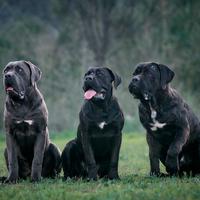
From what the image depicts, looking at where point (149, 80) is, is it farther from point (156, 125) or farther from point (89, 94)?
point (89, 94)

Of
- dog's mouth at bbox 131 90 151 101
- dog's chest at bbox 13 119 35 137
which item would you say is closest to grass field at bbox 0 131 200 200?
dog's chest at bbox 13 119 35 137

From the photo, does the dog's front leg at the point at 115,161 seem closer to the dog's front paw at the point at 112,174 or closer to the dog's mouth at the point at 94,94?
the dog's front paw at the point at 112,174

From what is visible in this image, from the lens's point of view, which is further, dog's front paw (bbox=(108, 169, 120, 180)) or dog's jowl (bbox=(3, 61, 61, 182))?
dog's front paw (bbox=(108, 169, 120, 180))

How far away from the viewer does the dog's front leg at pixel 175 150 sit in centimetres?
889

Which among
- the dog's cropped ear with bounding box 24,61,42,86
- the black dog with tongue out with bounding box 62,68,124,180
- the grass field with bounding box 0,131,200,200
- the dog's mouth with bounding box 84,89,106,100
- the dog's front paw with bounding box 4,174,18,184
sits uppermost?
the dog's cropped ear with bounding box 24,61,42,86

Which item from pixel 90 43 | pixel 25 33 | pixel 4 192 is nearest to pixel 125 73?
pixel 90 43

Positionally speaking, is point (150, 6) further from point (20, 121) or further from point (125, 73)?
point (20, 121)

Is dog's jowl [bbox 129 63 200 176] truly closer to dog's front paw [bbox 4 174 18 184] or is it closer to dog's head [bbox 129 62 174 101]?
dog's head [bbox 129 62 174 101]

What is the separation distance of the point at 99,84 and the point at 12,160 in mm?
1789

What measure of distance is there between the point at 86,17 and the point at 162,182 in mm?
21512

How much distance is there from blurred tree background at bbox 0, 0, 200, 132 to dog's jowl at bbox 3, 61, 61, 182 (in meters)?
14.5

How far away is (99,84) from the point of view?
9.37 m

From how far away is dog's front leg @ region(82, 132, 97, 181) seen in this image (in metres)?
9.13

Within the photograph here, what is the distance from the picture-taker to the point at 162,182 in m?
8.22
